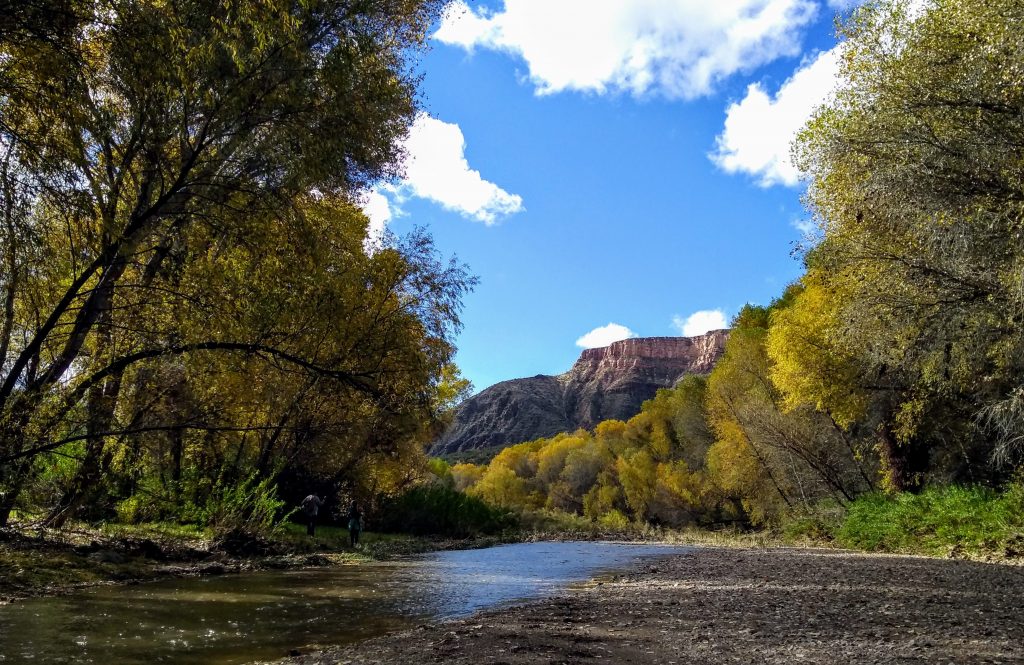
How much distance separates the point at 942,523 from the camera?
16.4 metres

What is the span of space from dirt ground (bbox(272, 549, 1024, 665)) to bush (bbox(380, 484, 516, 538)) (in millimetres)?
19030

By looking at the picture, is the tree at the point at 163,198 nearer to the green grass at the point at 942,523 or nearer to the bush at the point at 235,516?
the bush at the point at 235,516

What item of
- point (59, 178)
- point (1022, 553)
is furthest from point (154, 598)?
point (1022, 553)

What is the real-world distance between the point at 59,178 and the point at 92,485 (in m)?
5.76

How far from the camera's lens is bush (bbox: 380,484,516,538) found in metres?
27.5

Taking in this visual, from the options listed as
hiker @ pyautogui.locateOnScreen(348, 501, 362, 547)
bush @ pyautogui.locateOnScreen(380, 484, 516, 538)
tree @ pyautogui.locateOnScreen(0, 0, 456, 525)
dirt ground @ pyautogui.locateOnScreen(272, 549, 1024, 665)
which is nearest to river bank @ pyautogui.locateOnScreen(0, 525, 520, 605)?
tree @ pyautogui.locateOnScreen(0, 0, 456, 525)

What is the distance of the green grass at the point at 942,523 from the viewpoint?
14.2 metres

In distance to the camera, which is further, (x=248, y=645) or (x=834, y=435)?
(x=834, y=435)

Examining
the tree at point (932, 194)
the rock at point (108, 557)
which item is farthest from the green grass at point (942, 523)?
the rock at point (108, 557)

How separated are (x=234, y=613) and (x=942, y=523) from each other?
17.2m

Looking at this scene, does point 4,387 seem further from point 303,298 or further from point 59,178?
point 303,298

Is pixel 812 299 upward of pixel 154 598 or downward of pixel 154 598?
upward

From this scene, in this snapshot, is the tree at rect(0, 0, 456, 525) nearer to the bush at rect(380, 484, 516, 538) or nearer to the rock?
the rock

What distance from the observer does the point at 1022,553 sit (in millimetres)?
12938
